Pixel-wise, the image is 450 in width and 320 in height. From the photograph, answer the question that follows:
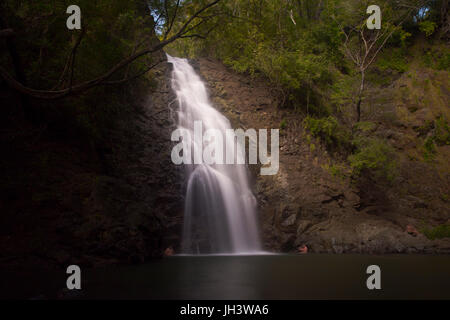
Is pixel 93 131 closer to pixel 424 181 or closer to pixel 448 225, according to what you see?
pixel 448 225

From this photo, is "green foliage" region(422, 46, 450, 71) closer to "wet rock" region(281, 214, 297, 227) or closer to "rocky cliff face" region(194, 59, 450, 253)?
"rocky cliff face" region(194, 59, 450, 253)

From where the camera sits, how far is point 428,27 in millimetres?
18125

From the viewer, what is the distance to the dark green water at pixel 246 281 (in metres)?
4.95

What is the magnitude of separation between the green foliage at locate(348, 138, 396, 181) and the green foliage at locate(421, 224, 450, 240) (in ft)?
7.87

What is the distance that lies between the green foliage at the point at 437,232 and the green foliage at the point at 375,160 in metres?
2.40

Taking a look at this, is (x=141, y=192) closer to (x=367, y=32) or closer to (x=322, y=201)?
(x=322, y=201)

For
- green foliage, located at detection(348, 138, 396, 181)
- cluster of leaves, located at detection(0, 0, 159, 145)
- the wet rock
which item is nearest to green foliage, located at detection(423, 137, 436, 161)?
green foliage, located at detection(348, 138, 396, 181)

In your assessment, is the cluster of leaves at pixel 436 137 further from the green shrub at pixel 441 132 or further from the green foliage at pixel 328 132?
the green foliage at pixel 328 132

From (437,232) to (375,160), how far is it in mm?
3385

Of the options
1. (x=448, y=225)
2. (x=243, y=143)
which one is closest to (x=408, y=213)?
(x=448, y=225)

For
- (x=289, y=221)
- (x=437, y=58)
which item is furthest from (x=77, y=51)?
(x=437, y=58)

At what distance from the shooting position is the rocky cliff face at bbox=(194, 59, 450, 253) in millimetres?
10875
